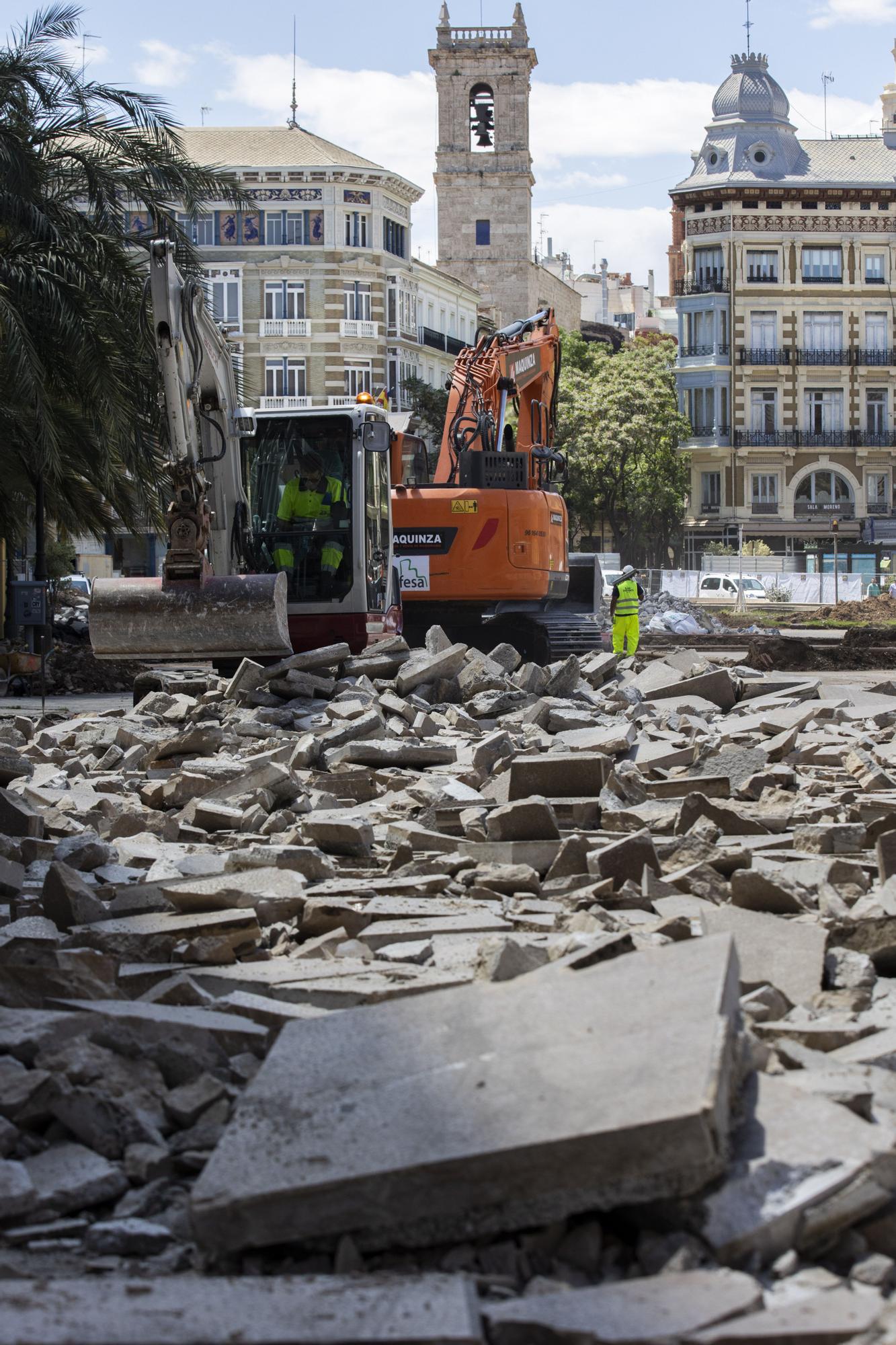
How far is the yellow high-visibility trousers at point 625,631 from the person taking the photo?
72.6 feet

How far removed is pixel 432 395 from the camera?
62719 mm

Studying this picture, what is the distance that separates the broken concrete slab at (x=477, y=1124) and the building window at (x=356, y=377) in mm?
58673

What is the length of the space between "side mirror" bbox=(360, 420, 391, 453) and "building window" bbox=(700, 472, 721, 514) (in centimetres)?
5319

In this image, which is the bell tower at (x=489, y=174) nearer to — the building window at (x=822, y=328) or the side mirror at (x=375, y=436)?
the building window at (x=822, y=328)

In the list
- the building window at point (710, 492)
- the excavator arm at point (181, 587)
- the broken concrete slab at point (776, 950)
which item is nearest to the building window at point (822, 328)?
the building window at point (710, 492)

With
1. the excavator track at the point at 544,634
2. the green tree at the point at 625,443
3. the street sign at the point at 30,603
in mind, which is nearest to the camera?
the excavator track at the point at 544,634

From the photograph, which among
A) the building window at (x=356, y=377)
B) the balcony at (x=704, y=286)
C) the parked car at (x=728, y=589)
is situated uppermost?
the balcony at (x=704, y=286)

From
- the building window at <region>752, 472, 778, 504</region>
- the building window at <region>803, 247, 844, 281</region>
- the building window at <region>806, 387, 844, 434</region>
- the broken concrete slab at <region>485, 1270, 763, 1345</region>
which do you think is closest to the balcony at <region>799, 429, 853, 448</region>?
the building window at <region>806, 387, 844, 434</region>

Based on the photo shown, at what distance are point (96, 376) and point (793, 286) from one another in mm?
53141

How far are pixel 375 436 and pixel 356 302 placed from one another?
49.4m

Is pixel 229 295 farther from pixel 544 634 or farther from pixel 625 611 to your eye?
pixel 544 634

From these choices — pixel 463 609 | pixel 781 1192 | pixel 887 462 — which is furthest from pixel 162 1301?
pixel 887 462

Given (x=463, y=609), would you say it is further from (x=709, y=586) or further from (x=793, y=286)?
(x=793, y=286)

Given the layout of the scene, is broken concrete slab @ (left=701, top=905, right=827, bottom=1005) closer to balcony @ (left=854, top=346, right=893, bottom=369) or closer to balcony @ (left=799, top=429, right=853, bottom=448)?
balcony @ (left=799, top=429, right=853, bottom=448)
